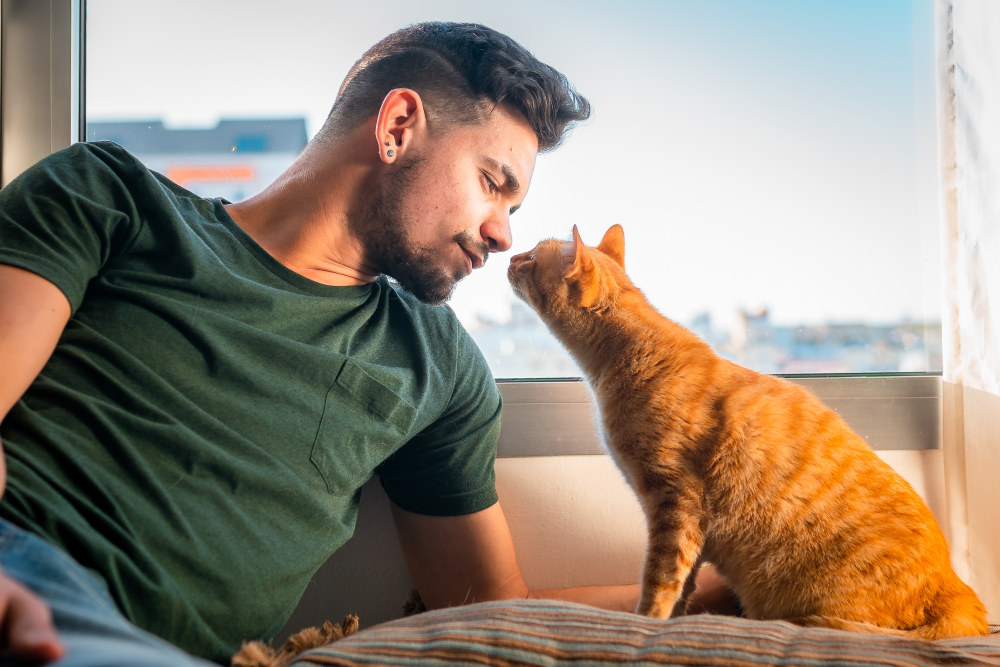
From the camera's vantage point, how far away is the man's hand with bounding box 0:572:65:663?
1.08 ft

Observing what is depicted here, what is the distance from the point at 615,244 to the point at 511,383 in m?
0.37

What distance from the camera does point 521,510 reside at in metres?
1.17

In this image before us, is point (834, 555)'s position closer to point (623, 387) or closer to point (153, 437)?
point (623, 387)

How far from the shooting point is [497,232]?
103 centimetres

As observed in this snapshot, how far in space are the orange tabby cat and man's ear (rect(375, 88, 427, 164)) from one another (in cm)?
34

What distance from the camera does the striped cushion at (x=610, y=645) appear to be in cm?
57

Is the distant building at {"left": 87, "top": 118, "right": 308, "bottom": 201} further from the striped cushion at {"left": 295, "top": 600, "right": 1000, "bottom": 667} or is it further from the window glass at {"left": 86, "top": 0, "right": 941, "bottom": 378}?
the striped cushion at {"left": 295, "top": 600, "right": 1000, "bottom": 667}

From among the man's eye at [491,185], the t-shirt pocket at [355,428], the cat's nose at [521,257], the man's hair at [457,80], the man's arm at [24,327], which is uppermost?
the man's hair at [457,80]

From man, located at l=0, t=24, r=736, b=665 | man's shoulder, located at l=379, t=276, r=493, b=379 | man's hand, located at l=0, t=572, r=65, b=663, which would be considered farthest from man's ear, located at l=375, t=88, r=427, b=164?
man's hand, located at l=0, t=572, r=65, b=663

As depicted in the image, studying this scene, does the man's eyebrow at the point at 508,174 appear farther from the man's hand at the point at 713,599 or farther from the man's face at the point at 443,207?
Result: the man's hand at the point at 713,599

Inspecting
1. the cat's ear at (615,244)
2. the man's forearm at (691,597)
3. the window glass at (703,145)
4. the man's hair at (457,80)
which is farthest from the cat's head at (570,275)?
the man's forearm at (691,597)

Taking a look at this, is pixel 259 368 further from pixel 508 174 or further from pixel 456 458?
pixel 508 174

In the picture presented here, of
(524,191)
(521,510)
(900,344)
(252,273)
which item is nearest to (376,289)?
(252,273)

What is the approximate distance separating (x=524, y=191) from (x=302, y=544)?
70 cm
